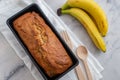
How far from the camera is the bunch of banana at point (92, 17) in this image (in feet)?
2.33

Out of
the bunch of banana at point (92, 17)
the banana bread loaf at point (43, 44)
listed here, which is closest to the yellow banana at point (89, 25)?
the bunch of banana at point (92, 17)

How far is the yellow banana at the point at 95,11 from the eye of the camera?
0.71 meters

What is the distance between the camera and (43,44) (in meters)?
0.63

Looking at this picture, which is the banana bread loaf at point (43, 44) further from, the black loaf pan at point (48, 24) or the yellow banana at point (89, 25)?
the yellow banana at point (89, 25)

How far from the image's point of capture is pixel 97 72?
0.69 meters

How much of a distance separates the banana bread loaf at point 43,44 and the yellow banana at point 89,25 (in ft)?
0.35

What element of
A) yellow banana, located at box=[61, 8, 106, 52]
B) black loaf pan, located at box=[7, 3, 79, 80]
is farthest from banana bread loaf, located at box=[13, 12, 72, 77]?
yellow banana, located at box=[61, 8, 106, 52]

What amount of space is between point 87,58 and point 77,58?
4 cm

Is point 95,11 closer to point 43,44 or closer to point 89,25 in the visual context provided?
point 89,25

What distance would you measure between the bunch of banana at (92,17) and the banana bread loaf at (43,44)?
0.11 m

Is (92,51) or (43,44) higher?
(43,44)

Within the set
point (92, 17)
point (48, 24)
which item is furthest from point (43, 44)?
point (92, 17)

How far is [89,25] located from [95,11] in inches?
1.7

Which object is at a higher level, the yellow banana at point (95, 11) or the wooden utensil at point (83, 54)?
the yellow banana at point (95, 11)
